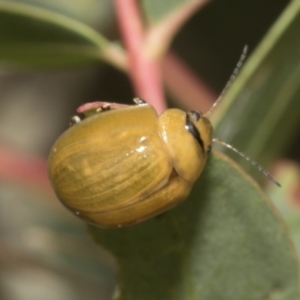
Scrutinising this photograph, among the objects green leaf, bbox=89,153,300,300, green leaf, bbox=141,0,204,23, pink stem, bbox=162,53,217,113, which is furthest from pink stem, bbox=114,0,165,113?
pink stem, bbox=162,53,217,113

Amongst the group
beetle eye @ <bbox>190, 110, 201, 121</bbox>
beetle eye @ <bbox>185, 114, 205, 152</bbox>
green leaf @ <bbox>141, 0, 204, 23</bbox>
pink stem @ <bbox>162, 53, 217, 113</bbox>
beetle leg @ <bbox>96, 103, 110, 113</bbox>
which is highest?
green leaf @ <bbox>141, 0, 204, 23</bbox>

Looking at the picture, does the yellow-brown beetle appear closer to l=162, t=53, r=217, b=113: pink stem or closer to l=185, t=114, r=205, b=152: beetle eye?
l=185, t=114, r=205, b=152: beetle eye

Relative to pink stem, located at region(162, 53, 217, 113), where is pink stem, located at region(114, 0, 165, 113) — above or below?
above

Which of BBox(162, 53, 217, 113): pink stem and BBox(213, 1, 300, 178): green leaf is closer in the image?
BBox(213, 1, 300, 178): green leaf

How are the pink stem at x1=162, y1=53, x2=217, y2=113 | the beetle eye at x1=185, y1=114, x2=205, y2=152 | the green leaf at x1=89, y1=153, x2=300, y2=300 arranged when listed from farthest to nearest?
the pink stem at x1=162, y1=53, x2=217, y2=113 → the beetle eye at x1=185, y1=114, x2=205, y2=152 → the green leaf at x1=89, y1=153, x2=300, y2=300

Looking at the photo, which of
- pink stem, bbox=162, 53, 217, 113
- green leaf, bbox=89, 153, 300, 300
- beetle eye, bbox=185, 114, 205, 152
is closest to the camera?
green leaf, bbox=89, 153, 300, 300

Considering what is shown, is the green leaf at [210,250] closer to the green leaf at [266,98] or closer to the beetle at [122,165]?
the beetle at [122,165]

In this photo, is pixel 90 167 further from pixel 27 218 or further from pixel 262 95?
pixel 27 218

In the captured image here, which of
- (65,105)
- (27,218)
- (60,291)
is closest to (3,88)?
(65,105)

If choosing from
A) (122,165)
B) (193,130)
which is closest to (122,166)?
(122,165)
